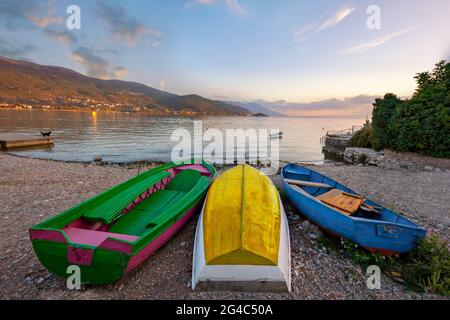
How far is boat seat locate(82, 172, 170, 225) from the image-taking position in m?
5.14

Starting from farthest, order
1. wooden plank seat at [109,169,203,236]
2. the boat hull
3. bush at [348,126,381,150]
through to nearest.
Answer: bush at [348,126,381,150]
wooden plank seat at [109,169,203,236]
the boat hull

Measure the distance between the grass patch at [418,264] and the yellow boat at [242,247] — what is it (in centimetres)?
186

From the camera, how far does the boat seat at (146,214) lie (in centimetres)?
538

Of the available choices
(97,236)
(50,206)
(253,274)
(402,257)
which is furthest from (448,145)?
(50,206)

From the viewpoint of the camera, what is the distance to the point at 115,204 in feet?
18.8

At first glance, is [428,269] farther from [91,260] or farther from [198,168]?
[198,168]

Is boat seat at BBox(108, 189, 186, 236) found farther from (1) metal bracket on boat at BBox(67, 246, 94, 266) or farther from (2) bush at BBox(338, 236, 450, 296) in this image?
(2) bush at BBox(338, 236, 450, 296)

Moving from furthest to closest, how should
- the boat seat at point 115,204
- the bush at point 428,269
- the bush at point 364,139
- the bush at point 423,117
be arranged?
the bush at point 364,139 < the bush at point 423,117 < the boat seat at point 115,204 < the bush at point 428,269

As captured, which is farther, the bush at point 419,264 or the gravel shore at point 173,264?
the bush at point 419,264

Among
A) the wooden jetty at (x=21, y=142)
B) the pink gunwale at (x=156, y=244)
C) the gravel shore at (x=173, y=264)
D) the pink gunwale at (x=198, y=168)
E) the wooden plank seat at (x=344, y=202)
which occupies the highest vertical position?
the wooden jetty at (x=21, y=142)

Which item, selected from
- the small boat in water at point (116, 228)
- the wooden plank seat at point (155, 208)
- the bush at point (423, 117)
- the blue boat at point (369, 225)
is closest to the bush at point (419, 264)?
the blue boat at point (369, 225)

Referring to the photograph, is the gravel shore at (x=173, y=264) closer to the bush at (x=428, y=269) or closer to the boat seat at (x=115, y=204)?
the bush at (x=428, y=269)

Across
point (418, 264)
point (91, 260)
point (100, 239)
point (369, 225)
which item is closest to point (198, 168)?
point (100, 239)

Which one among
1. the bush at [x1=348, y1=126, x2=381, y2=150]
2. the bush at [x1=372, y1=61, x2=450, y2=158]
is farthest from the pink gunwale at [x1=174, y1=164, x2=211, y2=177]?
the bush at [x1=348, y1=126, x2=381, y2=150]
